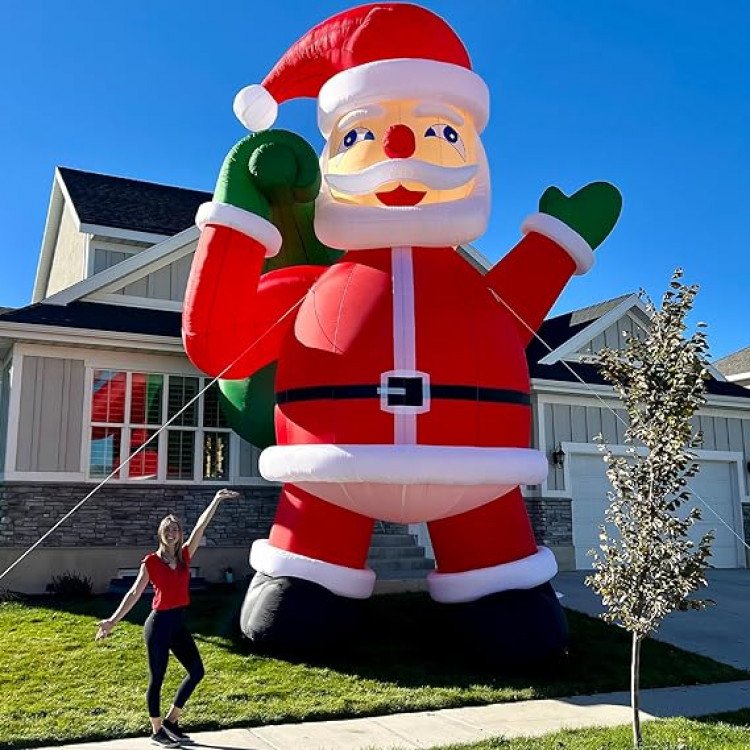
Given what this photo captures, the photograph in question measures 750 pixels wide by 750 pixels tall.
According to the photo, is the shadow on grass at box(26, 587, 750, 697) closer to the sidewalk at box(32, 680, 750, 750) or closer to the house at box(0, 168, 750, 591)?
the sidewalk at box(32, 680, 750, 750)

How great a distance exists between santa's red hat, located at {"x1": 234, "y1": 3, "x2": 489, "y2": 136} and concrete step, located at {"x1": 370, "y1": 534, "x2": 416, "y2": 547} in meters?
5.68

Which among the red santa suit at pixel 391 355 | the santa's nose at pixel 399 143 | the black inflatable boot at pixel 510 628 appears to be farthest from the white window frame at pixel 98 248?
the black inflatable boot at pixel 510 628

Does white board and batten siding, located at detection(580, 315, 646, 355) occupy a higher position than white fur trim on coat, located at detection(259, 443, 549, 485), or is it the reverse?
white board and batten siding, located at detection(580, 315, 646, 355)

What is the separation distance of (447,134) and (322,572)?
3826 mm

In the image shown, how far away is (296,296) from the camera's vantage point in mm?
7289

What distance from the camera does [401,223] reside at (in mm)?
6516

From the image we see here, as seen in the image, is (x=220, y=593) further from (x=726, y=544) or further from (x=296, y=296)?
(x=726, y=544)

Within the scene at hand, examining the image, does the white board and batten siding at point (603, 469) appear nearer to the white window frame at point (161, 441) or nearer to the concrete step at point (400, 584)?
the concrete step at point (400, 584)

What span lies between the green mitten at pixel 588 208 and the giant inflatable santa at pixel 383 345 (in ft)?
0.78

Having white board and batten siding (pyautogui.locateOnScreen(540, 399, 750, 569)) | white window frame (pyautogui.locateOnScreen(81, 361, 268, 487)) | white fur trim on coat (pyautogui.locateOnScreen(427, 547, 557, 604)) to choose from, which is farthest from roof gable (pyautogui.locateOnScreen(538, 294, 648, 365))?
white fur trim on coat (pyautogui.locateOnScreen(427, 547, 557, 604))

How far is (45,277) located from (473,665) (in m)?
14.8

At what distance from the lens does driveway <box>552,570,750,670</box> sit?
7906 millimetres

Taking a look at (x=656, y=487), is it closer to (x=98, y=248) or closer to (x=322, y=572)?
(x=322, y=572)

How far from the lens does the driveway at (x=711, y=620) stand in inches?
311
